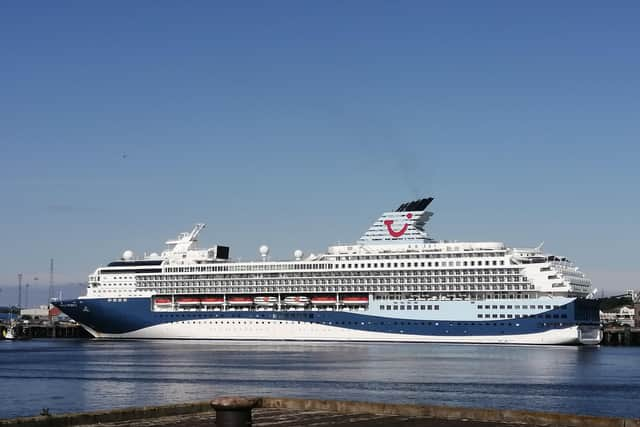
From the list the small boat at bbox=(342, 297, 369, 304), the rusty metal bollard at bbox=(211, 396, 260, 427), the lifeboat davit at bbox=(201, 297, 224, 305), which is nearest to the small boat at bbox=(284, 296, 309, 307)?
the small boat at bbox=(342, 297, 369, 304)

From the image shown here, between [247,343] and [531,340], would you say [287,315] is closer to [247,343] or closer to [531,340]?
[247,343]

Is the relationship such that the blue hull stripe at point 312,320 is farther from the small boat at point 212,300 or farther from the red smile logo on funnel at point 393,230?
the red smile logo on funnel at point 393,230

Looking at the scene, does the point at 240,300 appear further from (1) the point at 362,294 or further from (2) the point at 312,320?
(1) the point at 362,294

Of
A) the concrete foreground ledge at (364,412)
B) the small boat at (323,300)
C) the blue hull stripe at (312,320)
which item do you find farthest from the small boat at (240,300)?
the concrete foreground ledge at (364,412)

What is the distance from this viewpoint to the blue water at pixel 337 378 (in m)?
37.6

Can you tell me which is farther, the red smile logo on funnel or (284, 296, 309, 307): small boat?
(284, 296, 309, 307): small boat

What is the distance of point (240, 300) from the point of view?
9950cm

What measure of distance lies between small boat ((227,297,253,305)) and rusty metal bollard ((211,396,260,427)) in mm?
84215

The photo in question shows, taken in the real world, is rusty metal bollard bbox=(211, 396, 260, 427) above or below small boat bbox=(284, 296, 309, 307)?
below

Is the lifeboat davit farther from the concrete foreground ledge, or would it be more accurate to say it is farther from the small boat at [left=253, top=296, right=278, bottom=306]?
the concrete foreground ledge

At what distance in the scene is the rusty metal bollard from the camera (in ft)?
47.5

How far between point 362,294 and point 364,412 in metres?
A: 72.4

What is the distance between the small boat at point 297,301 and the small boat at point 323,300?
2.63 ft

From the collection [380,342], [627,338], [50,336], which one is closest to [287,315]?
[380,342]
